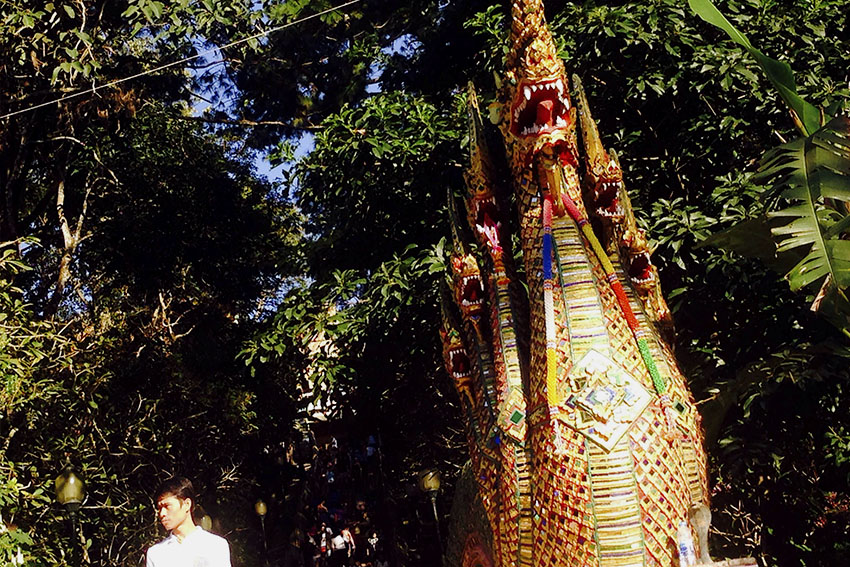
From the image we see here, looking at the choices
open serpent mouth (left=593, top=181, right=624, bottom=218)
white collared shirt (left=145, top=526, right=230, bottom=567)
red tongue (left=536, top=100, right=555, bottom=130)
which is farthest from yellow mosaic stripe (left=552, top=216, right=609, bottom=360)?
white collared shirt (left=145, top=526, right=230, bottom=567)

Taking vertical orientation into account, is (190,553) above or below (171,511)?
below

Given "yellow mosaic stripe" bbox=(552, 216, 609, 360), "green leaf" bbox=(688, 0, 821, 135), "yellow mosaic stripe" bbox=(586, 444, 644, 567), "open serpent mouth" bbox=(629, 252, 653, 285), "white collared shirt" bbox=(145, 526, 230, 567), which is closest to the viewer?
"white collared shirt" bbox=(145, 526, 230, 567)

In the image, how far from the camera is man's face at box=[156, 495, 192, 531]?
3.66 metres

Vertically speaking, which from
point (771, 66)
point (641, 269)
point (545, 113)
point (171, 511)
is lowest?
point (171, 511)

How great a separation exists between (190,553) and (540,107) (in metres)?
2.37

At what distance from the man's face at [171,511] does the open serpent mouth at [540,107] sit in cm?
216

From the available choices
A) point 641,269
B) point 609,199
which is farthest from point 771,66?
point 641,269

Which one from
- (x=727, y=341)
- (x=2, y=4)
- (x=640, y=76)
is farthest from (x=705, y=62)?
(x=2, y=4)

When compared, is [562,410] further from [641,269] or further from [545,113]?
[545,113]

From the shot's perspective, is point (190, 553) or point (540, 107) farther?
point (540, 107)

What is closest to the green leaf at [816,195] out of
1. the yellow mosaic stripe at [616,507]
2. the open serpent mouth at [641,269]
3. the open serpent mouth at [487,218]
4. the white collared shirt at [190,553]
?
the open serpent mouth at [641,269]

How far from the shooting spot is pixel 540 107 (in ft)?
13.9

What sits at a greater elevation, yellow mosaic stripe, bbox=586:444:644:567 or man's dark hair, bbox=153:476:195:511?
man's dark hair, bbox=153:476:195:511

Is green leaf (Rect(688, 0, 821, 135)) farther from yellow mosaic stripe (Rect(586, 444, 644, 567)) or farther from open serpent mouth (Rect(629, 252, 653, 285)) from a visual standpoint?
yellow mosaic stripe (Rect(586, 444, 644, 567))
